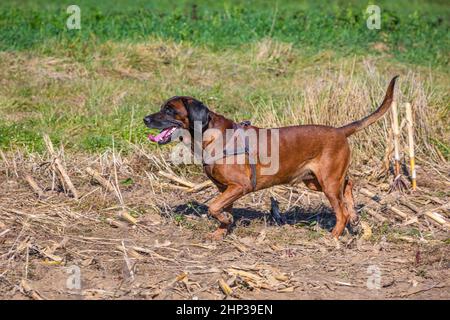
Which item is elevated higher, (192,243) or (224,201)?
(224,201)

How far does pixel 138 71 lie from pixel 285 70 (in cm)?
249

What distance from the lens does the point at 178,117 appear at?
26.0 ft

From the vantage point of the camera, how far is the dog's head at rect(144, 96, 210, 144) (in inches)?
311

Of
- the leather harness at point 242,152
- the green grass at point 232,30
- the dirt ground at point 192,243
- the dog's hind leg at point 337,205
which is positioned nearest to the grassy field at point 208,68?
the green grass at point 232,30

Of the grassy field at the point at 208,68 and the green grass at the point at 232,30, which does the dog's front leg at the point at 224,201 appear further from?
the green grass at the point at 232,30

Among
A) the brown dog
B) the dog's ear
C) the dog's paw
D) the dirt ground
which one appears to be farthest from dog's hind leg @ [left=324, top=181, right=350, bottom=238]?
the dog's ear

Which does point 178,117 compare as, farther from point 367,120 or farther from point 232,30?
point 232,30

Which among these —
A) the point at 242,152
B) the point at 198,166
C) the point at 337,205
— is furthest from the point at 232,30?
the point at 242,152

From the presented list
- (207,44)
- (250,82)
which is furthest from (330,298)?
(207,44)

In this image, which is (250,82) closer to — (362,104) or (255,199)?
(362,104)

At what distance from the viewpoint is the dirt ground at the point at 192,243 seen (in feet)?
22.8

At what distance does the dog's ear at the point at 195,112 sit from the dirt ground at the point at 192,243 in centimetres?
114

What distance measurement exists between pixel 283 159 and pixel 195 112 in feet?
3.21
